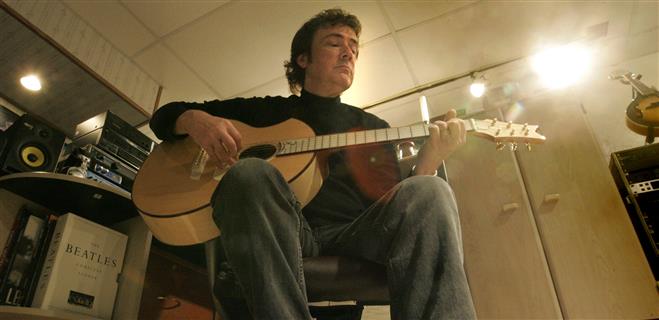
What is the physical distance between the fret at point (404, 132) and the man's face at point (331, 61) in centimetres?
41

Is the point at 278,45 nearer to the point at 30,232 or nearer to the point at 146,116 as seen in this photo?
the point at 146,116

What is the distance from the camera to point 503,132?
1.42 metres

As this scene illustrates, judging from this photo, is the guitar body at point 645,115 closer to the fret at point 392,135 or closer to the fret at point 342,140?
the fret at point 392,135

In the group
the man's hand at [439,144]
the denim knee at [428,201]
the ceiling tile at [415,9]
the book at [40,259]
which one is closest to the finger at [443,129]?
the man's hand at [439,144]

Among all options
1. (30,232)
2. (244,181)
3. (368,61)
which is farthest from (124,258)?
(368,61)

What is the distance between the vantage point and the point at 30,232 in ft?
4.64

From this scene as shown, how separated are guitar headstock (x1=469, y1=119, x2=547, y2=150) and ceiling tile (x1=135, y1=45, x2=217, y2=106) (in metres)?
2.13

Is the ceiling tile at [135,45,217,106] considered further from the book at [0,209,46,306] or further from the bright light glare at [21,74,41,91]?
the book at [0,209,46,306]

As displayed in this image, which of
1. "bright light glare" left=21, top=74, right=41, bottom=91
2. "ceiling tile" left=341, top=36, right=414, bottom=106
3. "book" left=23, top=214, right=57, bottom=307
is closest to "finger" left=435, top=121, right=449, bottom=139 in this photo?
"book" left=23, top=214, right=57, bottom=307

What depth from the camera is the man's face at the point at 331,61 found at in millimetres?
1650

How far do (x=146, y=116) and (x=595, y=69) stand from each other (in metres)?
3.03

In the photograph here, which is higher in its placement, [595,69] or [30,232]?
[595,69]

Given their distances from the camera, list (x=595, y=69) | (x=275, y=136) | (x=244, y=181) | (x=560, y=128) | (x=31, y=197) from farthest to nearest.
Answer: (x=595, y=69)
(x=560, y=128)
(x=31, y=197)
(x=275, y=136)
(x=244, y=181)

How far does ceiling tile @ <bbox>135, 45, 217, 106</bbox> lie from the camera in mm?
2824
